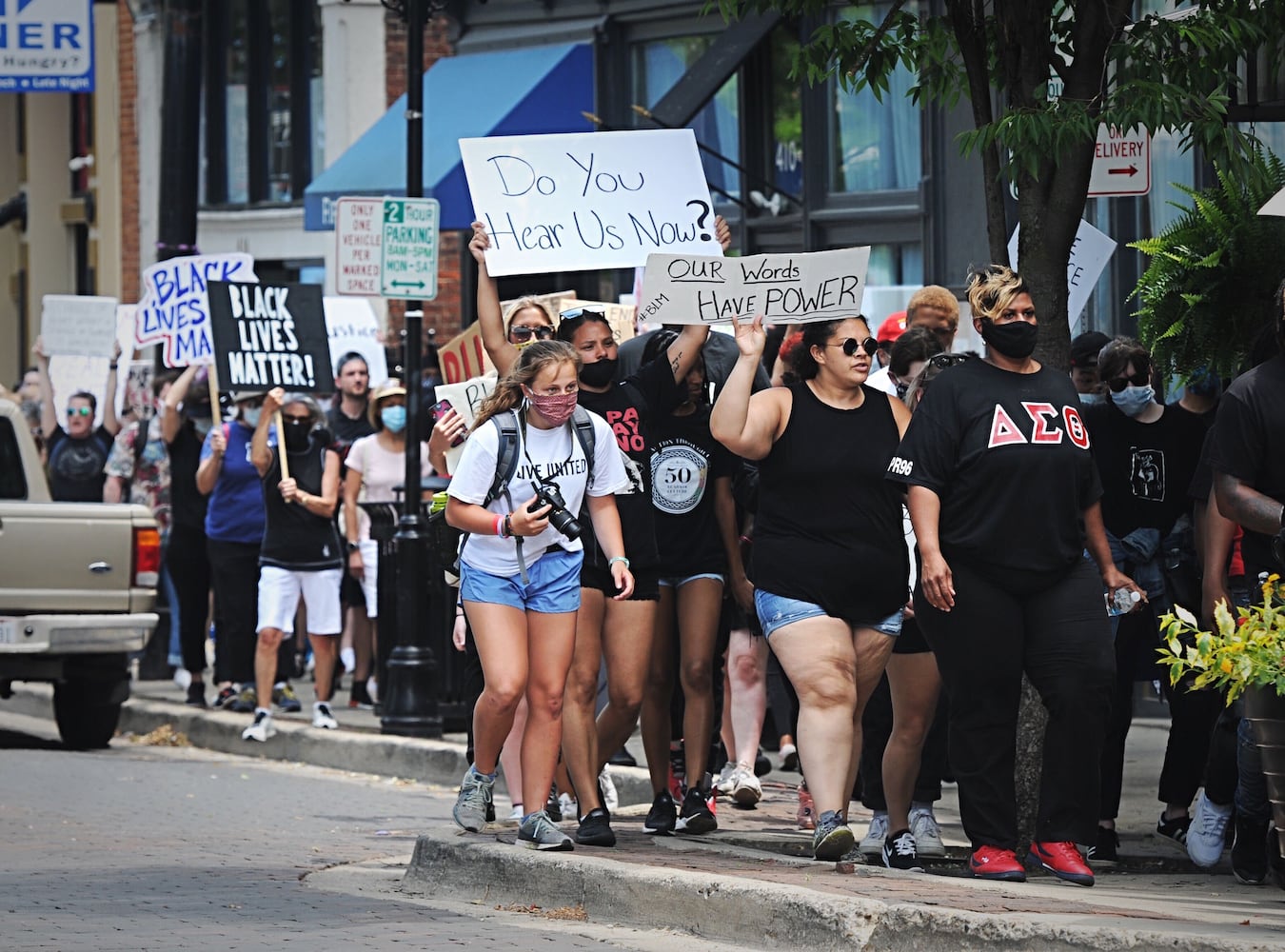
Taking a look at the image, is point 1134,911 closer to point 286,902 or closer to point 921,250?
point 286,902

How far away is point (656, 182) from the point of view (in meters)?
9.76

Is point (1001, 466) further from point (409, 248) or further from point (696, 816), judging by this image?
point (409, 248)

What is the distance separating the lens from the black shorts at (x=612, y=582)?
8781 millimetres

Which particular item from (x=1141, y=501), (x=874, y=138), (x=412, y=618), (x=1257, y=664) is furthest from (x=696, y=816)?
(x=874, y=138)

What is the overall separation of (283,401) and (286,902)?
20.2 feet

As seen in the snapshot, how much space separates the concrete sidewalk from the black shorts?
93 cm

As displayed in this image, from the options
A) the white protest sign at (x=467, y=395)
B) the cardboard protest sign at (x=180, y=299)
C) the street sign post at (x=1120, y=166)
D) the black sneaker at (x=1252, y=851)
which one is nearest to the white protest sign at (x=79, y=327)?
the cardboard protest sign at (x=180, y=299)

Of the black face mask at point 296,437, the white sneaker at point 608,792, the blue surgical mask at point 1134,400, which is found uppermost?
the blue surgical mask at point 1134,400

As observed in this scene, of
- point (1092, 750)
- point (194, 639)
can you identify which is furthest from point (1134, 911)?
point (194, 639)

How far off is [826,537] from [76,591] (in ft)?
22.6

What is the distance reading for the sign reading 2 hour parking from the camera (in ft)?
66.2

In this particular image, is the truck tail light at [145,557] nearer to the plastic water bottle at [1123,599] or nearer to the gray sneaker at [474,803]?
the gray sneaker at [474,803]

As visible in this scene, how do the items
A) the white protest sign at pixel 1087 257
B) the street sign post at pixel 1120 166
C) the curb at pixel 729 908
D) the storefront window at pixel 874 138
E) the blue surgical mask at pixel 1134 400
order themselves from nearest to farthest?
the curb at pixel 729 908 → the blue surgical mask at pixel 1134 400 → the street sign post at pixel 1120 166 → the white protest sign at pixel 1087 257 → the storefront window at pixel 874 138

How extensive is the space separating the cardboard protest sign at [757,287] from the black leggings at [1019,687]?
1.07 meters
